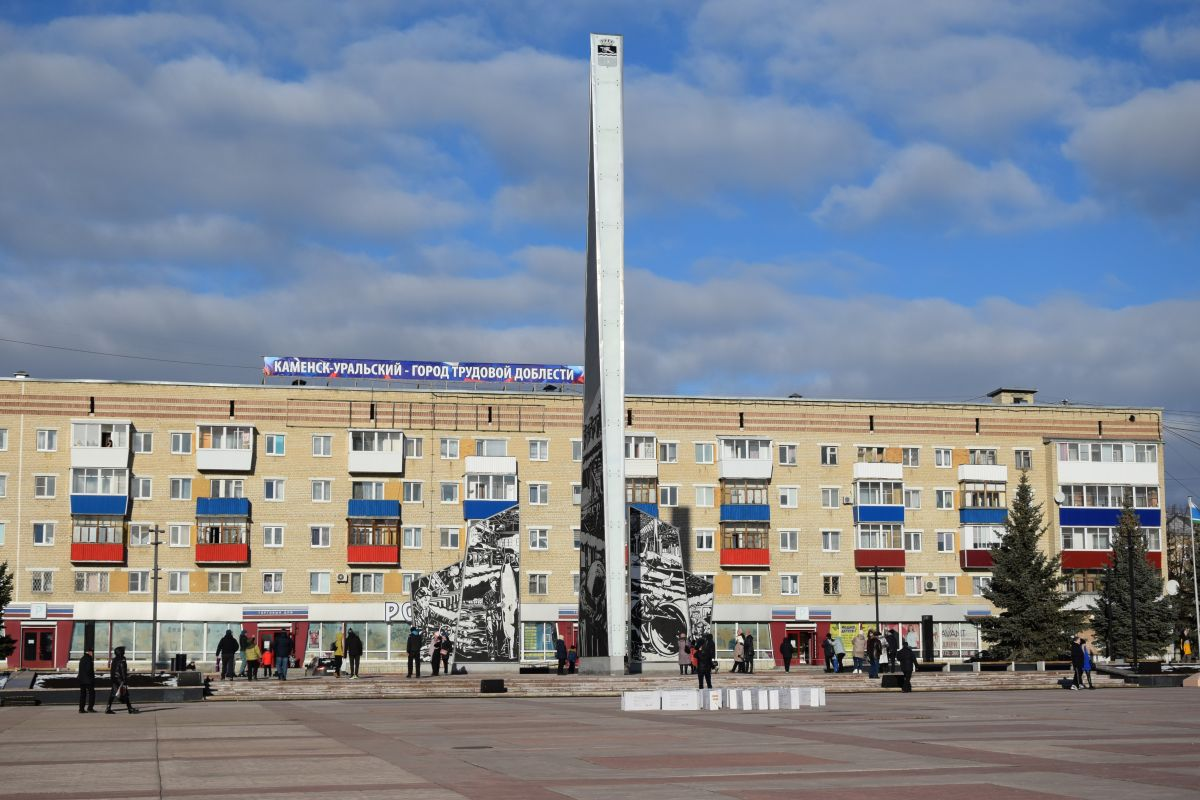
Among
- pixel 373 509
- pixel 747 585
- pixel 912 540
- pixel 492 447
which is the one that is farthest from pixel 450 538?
pixel 912 540

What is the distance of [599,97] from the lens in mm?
56094

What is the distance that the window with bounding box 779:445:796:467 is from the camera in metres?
87.4

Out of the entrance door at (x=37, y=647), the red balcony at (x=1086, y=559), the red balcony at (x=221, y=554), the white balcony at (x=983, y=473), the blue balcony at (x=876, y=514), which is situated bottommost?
the entrance door at (x=37, y=647)

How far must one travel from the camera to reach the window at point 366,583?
81.9 meters

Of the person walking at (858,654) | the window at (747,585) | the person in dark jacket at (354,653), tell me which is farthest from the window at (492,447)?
the person in dark jacket at (354,653)

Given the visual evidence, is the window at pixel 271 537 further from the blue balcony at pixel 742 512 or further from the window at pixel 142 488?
the blue balcony at pixel 742 512

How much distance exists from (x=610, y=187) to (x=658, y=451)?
106ft

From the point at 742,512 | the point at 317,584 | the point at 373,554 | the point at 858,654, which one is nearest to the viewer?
the point at 858,654

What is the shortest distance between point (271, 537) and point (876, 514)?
3644cm

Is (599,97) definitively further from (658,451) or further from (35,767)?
(35,767)

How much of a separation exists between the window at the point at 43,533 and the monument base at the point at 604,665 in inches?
1521

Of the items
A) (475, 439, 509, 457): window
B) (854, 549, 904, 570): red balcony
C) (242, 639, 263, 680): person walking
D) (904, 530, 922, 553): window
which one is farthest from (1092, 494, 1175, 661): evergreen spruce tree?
(242, 639, 263, 680): person walking

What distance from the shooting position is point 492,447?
278 feet

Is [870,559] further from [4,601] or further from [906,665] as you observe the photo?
[4,601]
